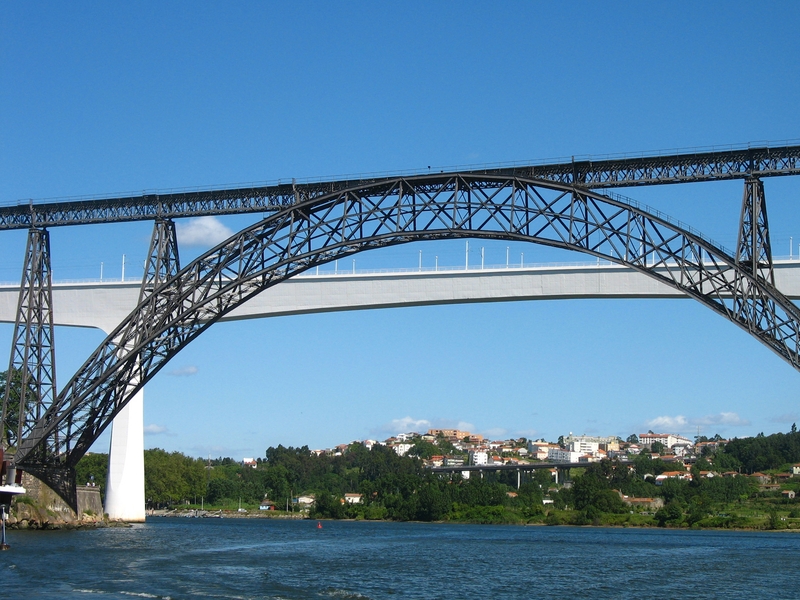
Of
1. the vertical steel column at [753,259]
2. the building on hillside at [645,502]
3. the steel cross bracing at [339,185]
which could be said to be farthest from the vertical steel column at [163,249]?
the building on hillside at [645,502]

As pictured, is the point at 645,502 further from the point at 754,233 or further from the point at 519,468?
the point at 754,233

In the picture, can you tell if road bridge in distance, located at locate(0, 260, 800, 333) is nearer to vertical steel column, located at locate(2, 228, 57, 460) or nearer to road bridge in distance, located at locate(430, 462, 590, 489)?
vertical steel column, located at locate(2, 228, 57, 460)

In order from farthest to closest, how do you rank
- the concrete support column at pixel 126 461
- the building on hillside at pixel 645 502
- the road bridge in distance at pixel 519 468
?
the road bridge in distance at pixel 519 468 < the building on hillside at pixel 645 502 < the concrete support column at pixel 126 461

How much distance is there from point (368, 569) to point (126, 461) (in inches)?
996

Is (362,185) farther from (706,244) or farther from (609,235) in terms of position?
(706,244)

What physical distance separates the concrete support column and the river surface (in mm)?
6400

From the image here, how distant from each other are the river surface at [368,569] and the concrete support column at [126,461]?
252 inches

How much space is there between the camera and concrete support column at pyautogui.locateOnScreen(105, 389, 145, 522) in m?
54.3

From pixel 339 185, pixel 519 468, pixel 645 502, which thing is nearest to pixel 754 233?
pixel 339 185

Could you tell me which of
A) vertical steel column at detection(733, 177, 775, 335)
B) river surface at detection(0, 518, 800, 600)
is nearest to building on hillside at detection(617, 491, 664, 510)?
river surface at detection(0, 518, 800, 600)

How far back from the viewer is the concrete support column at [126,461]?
54344 mm

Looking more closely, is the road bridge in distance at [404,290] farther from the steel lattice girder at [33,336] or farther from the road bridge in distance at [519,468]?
the road bridge in distance at [519,468]

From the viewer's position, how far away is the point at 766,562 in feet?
126

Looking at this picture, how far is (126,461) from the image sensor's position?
178 feet
